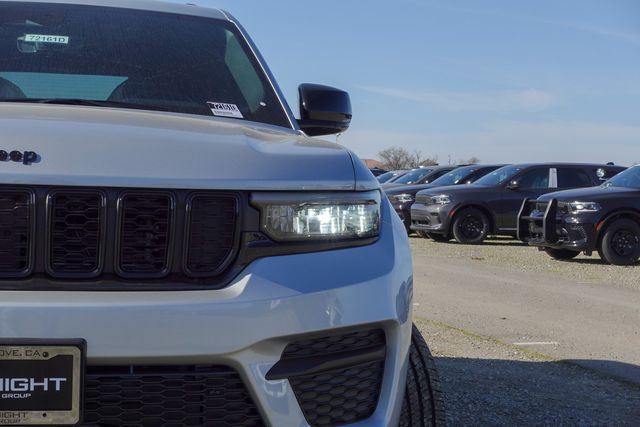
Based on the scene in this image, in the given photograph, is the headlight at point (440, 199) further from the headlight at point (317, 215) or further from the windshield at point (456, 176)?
the headlight at point (317, 215)

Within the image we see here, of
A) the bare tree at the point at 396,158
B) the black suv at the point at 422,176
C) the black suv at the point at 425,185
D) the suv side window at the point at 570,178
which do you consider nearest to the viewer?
the suv side window at the point at 570,178

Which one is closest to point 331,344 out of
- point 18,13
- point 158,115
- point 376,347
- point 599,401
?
point 376,347

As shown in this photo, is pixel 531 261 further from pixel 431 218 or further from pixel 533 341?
pixel 533 341

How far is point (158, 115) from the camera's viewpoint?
2574mm

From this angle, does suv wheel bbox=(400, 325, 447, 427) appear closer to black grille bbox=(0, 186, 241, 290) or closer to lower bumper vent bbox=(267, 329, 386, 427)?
lower bumper vent bbox=(267, 329, 386, 427)

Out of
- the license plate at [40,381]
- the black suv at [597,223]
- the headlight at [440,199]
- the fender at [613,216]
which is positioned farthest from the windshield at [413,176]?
the license plate at [40,381]

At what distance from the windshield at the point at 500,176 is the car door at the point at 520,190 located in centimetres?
16

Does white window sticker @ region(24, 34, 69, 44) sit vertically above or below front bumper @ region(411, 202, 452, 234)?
above

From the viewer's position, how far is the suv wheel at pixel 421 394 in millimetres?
2266

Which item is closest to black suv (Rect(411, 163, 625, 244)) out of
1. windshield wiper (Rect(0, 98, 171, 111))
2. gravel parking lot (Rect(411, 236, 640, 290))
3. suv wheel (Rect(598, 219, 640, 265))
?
gravel parking lot (Rect(411, 236, 640, 290))

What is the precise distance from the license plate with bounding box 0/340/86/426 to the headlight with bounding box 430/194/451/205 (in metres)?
13.8

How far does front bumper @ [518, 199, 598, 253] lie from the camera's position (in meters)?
11.5

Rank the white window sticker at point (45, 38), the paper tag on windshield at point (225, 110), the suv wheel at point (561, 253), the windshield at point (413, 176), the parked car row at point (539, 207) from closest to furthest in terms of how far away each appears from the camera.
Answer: the paper tag on windshield at point (225, 110) → the white window sticker at point (45, 38) → the parked car row at point (539, 207) → the suv wheel at point (561, 253) → the windshield at point (413, 176)

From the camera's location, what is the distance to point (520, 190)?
50.3 ft
